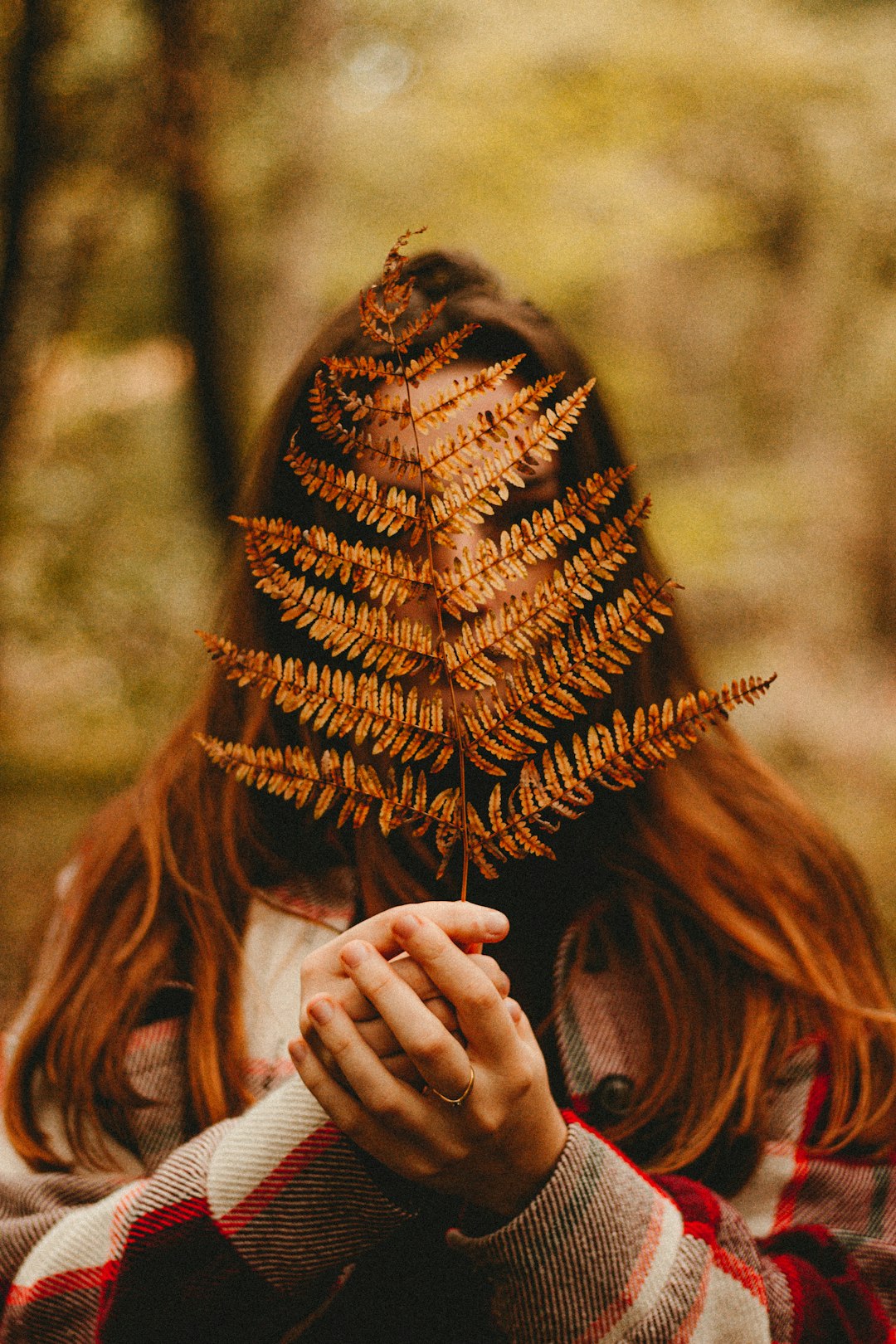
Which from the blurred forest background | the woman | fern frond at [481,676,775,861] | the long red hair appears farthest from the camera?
the blurred forest background

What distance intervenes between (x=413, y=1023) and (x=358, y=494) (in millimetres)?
441

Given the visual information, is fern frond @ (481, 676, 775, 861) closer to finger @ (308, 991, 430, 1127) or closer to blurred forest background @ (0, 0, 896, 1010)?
finger @ (308, 991, 430, 1127)

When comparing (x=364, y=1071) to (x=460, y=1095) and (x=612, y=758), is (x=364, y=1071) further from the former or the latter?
(x=612, y=758)

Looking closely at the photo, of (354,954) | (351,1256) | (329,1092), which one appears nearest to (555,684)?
(354,954)

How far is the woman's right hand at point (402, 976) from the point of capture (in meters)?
0.80

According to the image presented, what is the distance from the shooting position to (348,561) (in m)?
0.78

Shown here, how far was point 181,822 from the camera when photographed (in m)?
1.60

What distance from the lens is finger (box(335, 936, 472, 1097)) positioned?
0.77 m

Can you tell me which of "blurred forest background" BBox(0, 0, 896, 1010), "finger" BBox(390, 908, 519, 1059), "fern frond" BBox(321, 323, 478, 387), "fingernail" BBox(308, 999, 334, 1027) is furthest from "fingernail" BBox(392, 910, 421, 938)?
"blurred forest background" BBox(0, 0, 896, 1010)

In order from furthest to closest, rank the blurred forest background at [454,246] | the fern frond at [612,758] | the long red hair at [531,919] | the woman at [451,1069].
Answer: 1. the blurred forest background at [454,246]
2. the long red hair at [531,919]
3. the woman at [451,1069]
4. the fern frond at [612,758]

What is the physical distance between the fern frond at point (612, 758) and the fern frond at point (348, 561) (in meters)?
0.18

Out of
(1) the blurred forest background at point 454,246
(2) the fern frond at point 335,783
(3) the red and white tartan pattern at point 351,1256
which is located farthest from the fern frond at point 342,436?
(1) the blurred forest background at point 454,246

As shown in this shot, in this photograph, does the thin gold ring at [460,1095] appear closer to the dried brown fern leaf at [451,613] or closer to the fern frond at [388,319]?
the dried brown fern leaf at [451,613]

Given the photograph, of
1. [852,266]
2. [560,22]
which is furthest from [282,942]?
[852,266]
